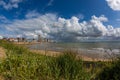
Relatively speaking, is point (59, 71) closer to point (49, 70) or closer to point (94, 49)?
point (49, 70)

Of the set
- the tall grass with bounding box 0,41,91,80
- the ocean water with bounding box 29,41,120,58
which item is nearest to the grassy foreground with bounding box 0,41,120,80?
the tall grass with bounding box 0,41,91,80

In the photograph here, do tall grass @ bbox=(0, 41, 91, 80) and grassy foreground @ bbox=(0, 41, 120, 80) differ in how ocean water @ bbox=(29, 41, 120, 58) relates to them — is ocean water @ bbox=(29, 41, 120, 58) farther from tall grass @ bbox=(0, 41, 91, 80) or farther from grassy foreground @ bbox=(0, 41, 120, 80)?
tall grass @ bbox=(0, 41, 91, 80)

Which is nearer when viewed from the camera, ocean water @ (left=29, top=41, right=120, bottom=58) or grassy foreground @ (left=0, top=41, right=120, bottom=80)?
grassy foreground @ (left=0, top=41, right=120, bottom=80)

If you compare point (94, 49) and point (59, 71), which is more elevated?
point (59, 71)

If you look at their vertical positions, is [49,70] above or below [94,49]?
above

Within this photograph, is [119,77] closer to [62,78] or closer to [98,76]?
[98,76]

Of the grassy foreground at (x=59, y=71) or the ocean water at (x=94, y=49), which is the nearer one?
the grassy foreground at (x=59, y=71)

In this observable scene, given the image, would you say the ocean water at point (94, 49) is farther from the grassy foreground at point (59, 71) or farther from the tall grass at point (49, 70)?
the tall grass at point (49, 70)

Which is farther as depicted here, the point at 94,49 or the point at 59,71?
the point at 94,49

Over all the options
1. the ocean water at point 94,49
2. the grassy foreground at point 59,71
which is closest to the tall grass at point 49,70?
the grassy foreground at point 59,71

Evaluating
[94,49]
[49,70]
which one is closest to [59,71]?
[49,70]

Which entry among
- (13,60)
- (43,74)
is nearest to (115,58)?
(43,74)

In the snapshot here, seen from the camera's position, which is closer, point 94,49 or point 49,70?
point 49,70

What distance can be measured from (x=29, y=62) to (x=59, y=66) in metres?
1.21
